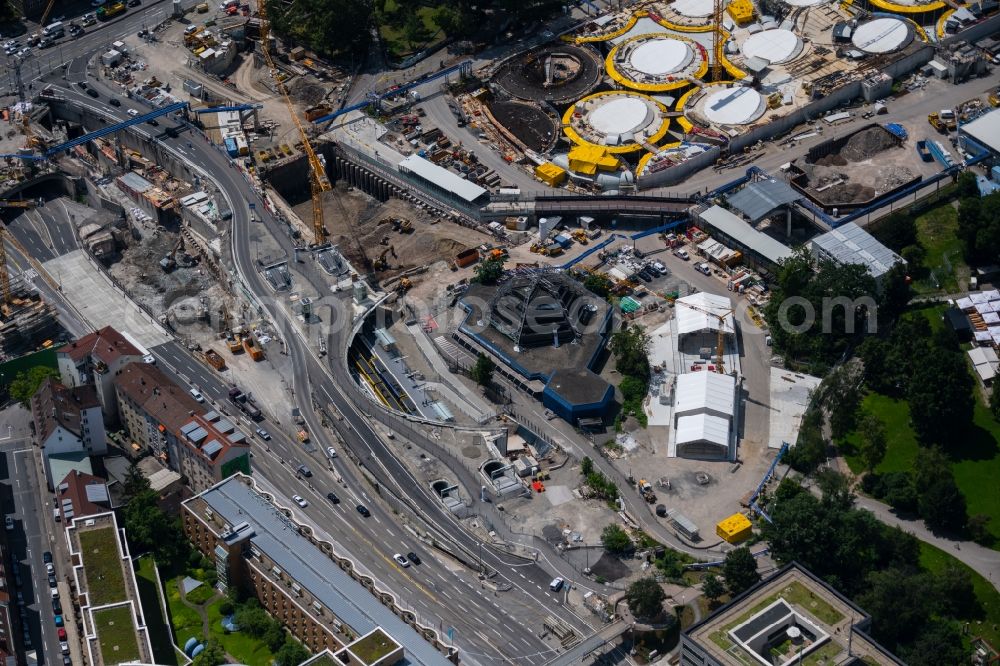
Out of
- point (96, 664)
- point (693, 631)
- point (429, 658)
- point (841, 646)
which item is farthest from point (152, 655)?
point (841, 646)

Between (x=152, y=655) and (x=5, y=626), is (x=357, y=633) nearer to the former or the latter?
(x=152, y=655)

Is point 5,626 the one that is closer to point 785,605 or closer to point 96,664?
point 96,664

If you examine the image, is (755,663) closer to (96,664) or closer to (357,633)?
(357,633)

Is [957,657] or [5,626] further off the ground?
[5,626]

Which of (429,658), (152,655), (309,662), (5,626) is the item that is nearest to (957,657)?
(429,658)

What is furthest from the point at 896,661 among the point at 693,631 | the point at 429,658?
the point at 429,658

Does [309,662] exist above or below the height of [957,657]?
above
